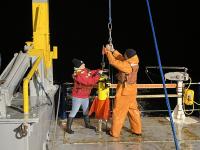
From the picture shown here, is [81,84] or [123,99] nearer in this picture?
[123,99]

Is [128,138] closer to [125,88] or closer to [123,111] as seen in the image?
[123,111]

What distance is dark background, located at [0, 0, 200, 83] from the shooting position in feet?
81.5

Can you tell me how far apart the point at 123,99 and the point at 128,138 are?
2.66 ft

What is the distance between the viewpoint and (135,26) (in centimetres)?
2673

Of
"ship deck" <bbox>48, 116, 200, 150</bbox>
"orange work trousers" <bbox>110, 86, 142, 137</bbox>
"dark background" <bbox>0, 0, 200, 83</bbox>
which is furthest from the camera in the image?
"dark background" <bbox>0, 0, 200, 83</bbox>

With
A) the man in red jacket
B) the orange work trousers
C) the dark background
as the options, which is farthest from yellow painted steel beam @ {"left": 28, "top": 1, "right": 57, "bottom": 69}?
the dark background

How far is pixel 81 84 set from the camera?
816 cm

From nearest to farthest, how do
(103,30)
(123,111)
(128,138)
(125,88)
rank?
(125,88), (123,111), (128,138), (103,30)

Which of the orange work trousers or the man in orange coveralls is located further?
the orange work trousers

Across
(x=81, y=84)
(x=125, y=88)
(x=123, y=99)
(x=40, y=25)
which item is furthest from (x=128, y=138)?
(x=40, y=25)

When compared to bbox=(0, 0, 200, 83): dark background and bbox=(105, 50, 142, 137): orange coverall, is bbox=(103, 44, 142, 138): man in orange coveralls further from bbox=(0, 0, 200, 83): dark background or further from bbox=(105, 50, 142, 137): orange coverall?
bbox=(0, 0, 200, 83): dark background

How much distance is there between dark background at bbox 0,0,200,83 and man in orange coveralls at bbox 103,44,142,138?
15767mm

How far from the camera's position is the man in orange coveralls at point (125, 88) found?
7.74 m

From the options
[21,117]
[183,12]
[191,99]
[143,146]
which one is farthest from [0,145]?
[183,12]
